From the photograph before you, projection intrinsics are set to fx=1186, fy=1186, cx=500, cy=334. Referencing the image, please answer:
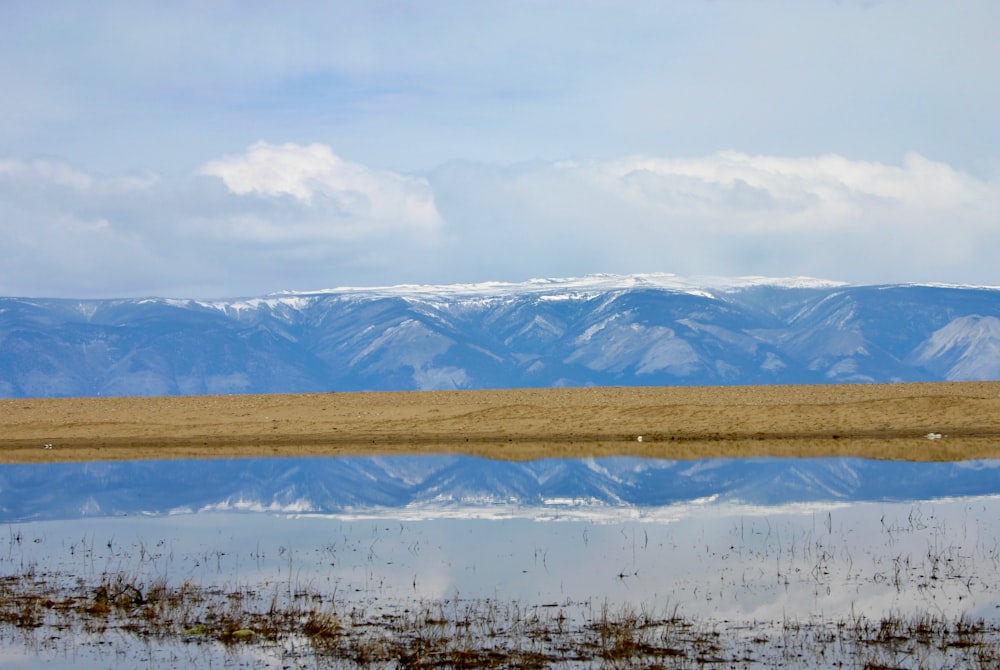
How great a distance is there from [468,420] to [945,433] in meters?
19.5

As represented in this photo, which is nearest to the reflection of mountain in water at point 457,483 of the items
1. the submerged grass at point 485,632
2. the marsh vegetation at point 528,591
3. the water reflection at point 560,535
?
the water reflection at point 560,535

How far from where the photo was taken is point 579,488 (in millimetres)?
31719

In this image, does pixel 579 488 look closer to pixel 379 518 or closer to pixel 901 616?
pixel 379 518

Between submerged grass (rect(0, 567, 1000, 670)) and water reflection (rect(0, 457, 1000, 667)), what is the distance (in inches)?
16.2

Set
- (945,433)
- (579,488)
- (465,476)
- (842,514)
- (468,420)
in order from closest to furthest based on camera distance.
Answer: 1. (842,514)
2. (579,488)
3. (465,476)
4. (945,433)
5. (468,420)

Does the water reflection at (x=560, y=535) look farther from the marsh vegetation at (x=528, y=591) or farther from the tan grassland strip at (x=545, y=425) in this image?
the tan grassland strip at (x=545, y=425)

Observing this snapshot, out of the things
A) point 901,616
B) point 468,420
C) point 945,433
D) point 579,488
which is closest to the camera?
point 901,616

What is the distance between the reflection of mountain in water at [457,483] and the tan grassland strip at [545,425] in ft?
9.14

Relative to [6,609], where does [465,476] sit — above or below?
above

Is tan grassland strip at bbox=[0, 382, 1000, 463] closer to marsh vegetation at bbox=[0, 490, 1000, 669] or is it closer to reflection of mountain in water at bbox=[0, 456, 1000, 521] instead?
reflection of mountain in water at bbox=[0, 456, 1000, 521]

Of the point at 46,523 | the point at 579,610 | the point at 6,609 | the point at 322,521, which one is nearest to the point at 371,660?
the point at 579,610

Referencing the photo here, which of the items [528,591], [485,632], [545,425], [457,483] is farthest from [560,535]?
[545,425]

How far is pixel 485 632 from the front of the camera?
16.1 m

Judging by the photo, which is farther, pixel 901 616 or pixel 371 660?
pixel 901 616
